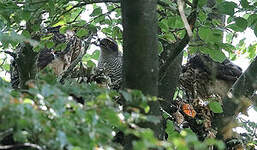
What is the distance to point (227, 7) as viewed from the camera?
11.5 ft

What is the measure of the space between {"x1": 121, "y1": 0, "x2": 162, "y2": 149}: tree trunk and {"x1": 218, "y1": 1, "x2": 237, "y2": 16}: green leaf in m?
1.07

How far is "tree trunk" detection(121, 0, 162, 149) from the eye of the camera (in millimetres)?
2533

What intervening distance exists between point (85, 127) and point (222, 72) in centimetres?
378

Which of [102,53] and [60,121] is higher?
[60,121]

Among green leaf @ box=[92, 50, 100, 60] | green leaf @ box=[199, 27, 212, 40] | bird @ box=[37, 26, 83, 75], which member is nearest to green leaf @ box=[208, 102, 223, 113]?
green leaf @ box=[199, 27, 212, 40]

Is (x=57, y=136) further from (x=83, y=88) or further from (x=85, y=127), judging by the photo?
(x=83, y=88)

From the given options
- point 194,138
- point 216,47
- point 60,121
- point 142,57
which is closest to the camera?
point 194,138

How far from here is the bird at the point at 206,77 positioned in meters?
5.43

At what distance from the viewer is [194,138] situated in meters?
1.79

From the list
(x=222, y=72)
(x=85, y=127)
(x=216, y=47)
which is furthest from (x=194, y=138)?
(x=222, y=72)

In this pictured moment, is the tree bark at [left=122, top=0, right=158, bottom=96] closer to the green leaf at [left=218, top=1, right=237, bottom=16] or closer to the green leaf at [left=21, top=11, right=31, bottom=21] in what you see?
the green leaf at [left=218, top=1, right=237, bottom=16]

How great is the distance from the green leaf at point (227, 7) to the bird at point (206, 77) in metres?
1.92

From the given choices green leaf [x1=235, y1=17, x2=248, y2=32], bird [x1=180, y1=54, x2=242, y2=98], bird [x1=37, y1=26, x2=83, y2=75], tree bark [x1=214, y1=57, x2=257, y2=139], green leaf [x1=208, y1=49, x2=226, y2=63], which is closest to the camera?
green leaf [x1=235, y1=17, x2=248, y2=32]

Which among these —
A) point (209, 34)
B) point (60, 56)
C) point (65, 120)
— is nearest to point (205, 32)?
point (209, 34)
